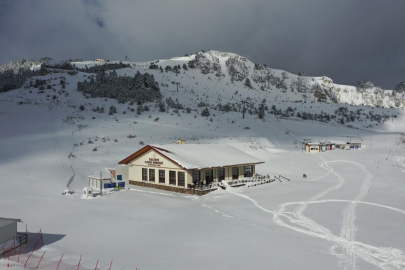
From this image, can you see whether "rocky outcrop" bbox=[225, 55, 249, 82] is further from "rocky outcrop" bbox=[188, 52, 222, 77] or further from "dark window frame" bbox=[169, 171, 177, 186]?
"dark window frame" bbox=[169, 171, 177, 186]

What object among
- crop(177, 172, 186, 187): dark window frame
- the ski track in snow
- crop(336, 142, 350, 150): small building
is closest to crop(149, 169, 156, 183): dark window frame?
crop(177, 172, 186, 187): dark window frame

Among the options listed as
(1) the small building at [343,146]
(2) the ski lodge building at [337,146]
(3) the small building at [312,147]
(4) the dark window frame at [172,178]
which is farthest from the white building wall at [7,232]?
(1) the small building at [343,146]

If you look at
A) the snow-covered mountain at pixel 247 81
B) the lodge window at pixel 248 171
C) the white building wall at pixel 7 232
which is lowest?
the lodge window at pixel 248 171

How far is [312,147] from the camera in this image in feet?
175

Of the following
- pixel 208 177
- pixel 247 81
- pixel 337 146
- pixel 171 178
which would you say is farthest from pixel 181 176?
pixel 247 81

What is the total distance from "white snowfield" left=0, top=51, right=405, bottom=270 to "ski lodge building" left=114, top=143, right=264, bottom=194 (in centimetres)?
123

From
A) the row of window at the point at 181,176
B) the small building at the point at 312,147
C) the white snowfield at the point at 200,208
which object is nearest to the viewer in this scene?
the white snowfield at the point at 200,208

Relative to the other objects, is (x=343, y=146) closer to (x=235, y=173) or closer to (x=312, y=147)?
(x=312, y=147)

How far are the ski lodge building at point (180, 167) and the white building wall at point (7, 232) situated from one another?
576 inches

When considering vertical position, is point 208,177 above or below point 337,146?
below

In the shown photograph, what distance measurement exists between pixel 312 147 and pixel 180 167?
3427 centimetres

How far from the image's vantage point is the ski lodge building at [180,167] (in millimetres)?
27094

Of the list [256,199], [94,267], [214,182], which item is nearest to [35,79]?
[214,182]

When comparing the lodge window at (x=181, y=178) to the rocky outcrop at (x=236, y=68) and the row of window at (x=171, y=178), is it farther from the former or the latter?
the rocky outcrop at (x=236, y=68)
